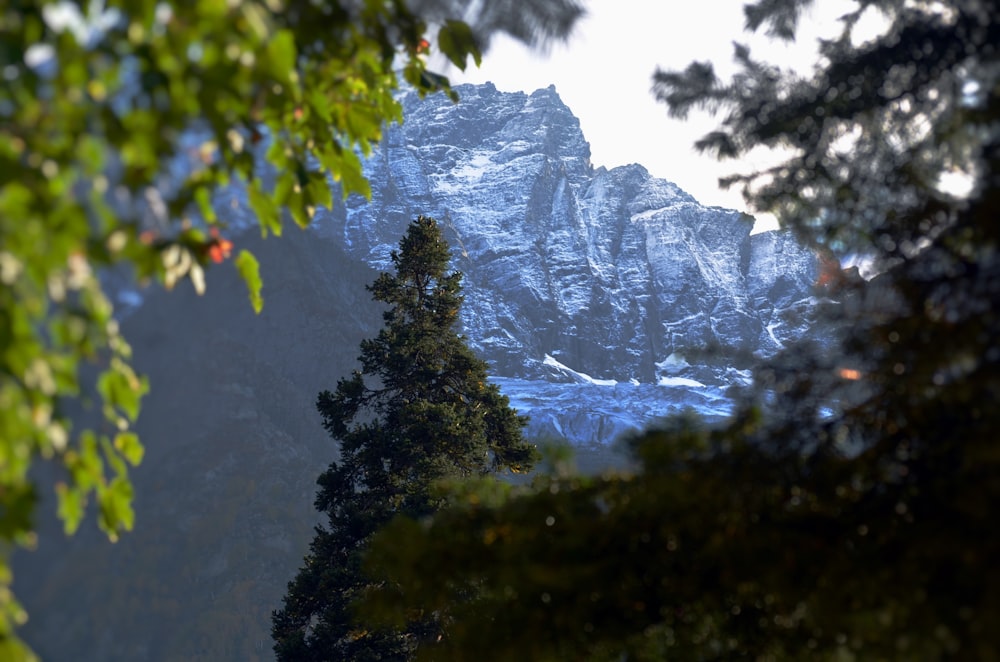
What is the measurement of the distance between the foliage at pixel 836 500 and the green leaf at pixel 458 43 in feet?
6.47

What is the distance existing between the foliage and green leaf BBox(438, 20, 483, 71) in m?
1.97

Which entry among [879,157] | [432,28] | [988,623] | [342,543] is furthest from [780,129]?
[342,543]

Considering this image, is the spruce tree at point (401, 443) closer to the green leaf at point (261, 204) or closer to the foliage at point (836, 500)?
the foliage at point (836, 500)

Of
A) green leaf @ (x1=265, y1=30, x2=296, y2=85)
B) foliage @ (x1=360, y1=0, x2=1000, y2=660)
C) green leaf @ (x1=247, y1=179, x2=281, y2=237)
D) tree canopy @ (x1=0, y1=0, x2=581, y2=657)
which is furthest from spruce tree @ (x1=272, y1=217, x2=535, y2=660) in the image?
green leaf @ (x1=265, y1=30, x2=296, y2=85)

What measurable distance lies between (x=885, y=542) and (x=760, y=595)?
58 cm

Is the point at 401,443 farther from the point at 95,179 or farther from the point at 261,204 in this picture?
the point at 95,179

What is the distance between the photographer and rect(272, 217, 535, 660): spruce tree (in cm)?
1934

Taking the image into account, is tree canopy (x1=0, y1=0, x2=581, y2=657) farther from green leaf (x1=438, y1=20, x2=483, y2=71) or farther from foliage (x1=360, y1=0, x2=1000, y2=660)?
foliage (x1=360, y1=0, x2=1000, y2=660)

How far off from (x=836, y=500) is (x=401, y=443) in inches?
675

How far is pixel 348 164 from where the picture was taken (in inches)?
142

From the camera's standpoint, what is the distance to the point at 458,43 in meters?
3.92

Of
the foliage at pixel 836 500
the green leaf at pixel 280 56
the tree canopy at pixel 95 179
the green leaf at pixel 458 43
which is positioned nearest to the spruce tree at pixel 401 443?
the foliage at pixel 836 500

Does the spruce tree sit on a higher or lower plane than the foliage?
higher

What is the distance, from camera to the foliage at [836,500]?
9.46 feet
